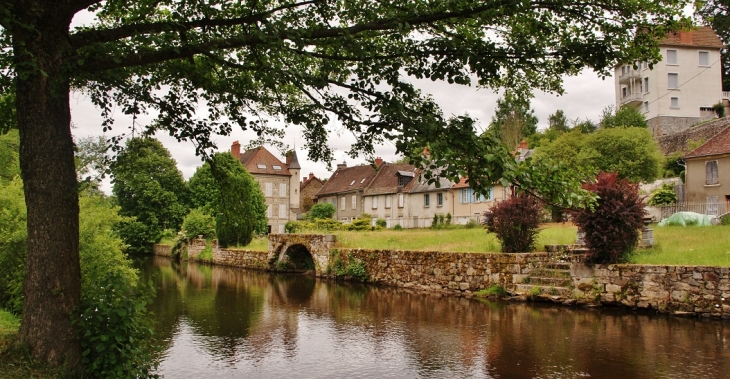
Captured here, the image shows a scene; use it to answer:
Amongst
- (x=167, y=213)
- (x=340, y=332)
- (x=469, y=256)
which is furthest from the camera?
(x=167, y=213)

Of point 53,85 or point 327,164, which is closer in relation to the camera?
point 53,85

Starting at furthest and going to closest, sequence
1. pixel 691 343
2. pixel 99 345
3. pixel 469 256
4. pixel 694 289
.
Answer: pixel 469 256
pixel 694 289
pixel 691 343
pixel 99 345

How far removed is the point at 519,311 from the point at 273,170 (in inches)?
1629

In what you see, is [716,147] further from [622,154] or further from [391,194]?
[391,194]

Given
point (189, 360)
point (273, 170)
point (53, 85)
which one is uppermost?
point (273, 170)

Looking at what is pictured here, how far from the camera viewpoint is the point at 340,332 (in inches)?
458

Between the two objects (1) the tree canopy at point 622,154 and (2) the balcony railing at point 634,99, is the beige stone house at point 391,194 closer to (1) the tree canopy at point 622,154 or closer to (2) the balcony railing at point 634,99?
(1) the tree canopy at point 622,154

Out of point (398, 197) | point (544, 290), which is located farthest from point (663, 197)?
point (398, 197)

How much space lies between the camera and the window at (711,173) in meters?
28.1

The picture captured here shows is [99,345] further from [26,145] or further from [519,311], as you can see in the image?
[519,311]

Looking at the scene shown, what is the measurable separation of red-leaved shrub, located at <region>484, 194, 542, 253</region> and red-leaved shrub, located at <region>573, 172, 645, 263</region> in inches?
89.6

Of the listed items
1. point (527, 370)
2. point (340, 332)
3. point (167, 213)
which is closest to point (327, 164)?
point (527, 370)

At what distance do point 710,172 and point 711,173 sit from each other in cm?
7

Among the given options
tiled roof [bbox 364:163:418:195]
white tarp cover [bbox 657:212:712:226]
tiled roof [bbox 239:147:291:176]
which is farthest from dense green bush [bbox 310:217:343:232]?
white tarp cover [bbox 657:212:712:226]
